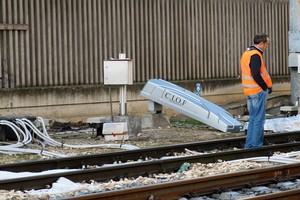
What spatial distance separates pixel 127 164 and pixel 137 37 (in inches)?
404

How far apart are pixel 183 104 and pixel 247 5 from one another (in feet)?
25.3

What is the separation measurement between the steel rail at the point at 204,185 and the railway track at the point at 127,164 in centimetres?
153

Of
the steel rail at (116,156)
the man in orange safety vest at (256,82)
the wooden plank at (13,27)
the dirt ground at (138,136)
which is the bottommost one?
the dirt ground at (138,136)

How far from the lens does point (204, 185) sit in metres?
9.33

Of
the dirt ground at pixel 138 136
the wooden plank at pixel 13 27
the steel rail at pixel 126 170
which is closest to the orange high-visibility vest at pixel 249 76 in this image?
the steel rail at pixel 126 170

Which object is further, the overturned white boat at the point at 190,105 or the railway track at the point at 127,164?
the overturned white boat at the point at 190,105

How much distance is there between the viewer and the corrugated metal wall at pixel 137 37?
18.4 metres

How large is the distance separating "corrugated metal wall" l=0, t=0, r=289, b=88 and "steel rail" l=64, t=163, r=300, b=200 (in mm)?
9338

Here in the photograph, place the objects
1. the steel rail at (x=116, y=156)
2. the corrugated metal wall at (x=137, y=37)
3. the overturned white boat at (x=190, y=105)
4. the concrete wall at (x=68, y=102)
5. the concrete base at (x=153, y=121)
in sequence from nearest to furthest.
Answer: the steel rail at (x=116, y=156)
the overturned white boat at (x=190, y=105)
the concrete base at (x=153, y=121)
the concrete wall at (x=68, y=102)
the corrugated metal wall at (x=137, y=37)

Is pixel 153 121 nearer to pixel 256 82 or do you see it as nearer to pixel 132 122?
pixel 132 122

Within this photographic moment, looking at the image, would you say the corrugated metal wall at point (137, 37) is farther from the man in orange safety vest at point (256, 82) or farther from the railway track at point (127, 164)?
the man in orange safety vest at point (256, 82)

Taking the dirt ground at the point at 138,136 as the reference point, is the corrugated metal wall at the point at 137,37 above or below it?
above

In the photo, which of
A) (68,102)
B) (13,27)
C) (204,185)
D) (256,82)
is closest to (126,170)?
(204,185)

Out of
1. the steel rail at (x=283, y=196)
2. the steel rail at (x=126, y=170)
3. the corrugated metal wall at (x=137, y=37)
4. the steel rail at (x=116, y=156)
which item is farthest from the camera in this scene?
the corrugated metal wall at (x=137, y=37)
